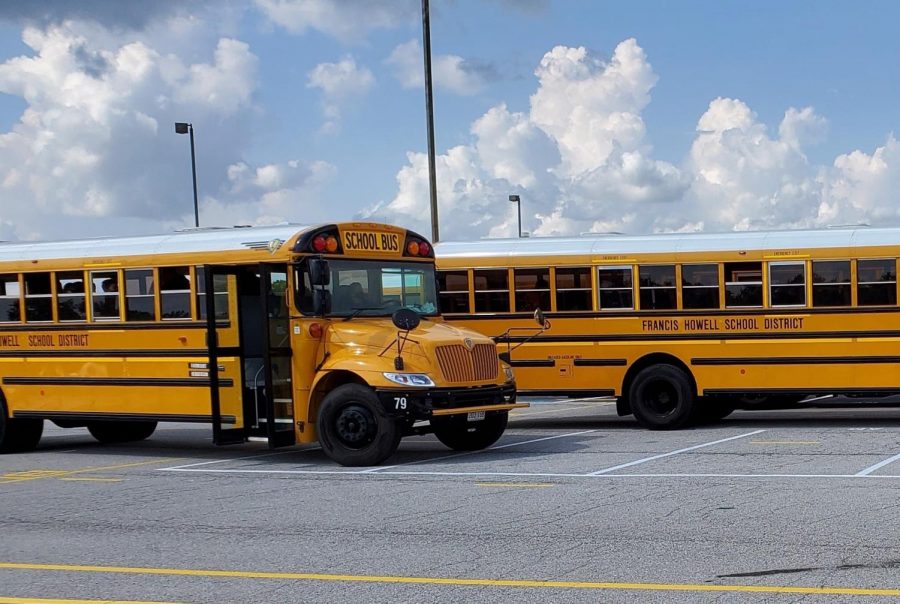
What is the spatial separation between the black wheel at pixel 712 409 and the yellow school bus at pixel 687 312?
0.12 feet

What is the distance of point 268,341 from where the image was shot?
1355 cm

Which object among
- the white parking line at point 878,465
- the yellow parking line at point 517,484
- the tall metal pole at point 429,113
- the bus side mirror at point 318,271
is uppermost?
the tall metal pole at point 429,113

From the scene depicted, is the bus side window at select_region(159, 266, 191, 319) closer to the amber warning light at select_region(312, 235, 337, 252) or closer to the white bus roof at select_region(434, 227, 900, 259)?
the amber warning light at select_region(312, 235, 337, 252)

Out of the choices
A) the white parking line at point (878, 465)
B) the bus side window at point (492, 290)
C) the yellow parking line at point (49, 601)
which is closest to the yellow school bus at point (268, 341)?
the bus side window at point (492, 290)

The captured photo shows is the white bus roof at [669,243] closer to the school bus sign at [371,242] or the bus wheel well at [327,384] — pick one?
the school bus sign at [371,242]

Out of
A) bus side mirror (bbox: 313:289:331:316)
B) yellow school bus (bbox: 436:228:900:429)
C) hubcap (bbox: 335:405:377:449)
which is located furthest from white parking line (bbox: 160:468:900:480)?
yellow school bus (bbox: 436:228:900:429)

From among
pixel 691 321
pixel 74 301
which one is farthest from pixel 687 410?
pixel 74 301

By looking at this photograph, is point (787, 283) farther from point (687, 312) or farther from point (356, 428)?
point (356, 428)

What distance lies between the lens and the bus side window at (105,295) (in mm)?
15023

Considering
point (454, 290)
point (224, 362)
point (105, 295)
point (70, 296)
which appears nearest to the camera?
point (224, 362)

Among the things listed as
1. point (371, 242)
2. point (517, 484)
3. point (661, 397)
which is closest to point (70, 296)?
point (371, 242)

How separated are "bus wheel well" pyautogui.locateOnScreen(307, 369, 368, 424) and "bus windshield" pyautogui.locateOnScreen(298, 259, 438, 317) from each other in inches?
26.9

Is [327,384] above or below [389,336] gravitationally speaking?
below

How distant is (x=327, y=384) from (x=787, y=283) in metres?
6.48
